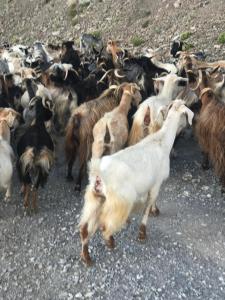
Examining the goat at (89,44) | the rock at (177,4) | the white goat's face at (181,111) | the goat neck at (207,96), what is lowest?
the goat at (89,44)

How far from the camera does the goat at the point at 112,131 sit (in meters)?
7.44

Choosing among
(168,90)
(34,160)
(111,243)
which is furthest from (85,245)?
(168,90)

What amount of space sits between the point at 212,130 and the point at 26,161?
2956mm

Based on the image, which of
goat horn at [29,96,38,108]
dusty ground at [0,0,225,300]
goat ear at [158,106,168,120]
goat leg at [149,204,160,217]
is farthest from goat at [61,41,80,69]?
goat leg at [149,204,160,217]

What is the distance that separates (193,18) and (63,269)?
543 inches

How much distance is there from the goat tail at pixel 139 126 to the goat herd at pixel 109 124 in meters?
0.02

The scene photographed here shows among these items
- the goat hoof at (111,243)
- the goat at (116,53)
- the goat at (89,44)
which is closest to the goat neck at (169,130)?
the goat hoof at (111,243)

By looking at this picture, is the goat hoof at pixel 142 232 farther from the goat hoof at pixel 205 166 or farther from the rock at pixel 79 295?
the goat hoof at pixel 205 166

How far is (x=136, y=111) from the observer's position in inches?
330

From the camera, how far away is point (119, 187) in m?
5.79

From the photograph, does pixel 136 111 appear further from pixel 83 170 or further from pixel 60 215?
pixel 60 215

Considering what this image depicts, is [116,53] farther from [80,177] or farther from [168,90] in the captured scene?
[80,177]

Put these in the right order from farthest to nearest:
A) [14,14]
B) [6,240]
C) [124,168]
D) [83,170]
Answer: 1. [14,14]
2. [83,170]
3. [6,240]
4. [124,168]

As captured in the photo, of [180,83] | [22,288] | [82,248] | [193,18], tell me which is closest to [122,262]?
[82,248]
